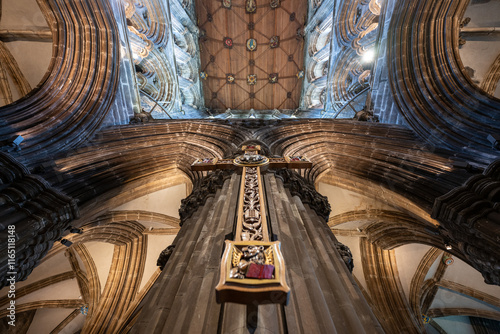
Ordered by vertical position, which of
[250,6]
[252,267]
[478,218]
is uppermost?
[250,6]

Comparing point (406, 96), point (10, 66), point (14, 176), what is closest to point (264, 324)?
point (14, 176)

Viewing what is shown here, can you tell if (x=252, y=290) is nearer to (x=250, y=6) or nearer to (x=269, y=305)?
(x=269, y=305)

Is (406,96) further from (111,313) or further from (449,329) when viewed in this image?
(449,329)

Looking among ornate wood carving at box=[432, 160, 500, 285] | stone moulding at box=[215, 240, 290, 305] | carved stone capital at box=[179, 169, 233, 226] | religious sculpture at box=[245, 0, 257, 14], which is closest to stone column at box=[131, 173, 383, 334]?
stone moulding at box=[215, 240, 290, 305]

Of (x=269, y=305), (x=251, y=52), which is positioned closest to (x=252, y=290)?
(x=269, y=305)

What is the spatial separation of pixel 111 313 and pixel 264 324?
7290 mm

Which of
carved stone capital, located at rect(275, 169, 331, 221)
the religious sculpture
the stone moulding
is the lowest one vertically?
the stone moulding

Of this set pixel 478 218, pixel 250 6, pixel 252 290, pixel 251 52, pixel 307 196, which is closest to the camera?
pixel 252 290

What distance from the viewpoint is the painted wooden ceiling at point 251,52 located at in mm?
13664

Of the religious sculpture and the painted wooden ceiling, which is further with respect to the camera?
the painted wooden ceiling

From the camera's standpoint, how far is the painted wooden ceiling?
44.8 ft

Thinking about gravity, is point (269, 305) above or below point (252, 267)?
below

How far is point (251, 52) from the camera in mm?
14820

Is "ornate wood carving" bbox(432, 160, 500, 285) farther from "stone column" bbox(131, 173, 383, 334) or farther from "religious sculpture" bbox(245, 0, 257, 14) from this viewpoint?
"religious sculpture" bbox(245, 0, 257, 14)
